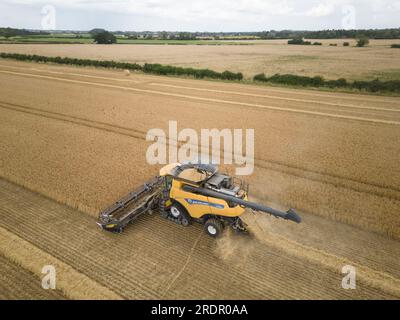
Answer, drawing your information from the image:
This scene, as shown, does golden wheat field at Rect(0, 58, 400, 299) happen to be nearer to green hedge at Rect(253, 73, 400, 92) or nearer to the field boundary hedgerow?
green hedge at Rect(253, 73, 400, 92)

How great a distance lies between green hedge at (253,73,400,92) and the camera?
3170 centimetres

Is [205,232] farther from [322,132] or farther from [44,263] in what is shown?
[322,132]

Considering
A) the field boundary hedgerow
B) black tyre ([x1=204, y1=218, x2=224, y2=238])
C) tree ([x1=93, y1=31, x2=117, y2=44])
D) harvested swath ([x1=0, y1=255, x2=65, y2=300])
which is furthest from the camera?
tree ([x1=93, y1=31, x2=117, y2=44])

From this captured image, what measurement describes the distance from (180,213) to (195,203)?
1.00 meters

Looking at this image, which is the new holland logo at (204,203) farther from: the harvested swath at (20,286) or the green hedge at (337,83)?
the green hedge at (337,83)

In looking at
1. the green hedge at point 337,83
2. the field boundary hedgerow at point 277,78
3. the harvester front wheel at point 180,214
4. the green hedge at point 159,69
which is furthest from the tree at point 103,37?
the harvester front wheel at point 180,214

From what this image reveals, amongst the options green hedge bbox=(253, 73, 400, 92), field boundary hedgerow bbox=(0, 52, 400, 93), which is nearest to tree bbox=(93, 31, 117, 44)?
field boundary hedgerow bbox=(0, 52, 400, 93)

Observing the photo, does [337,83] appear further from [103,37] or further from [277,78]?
[103,37]

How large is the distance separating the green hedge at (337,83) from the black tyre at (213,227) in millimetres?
30033

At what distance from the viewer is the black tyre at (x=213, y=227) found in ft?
32.4

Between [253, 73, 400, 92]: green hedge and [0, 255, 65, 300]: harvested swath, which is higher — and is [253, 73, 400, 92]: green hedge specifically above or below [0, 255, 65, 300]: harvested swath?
above

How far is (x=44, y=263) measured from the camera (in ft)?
30.1

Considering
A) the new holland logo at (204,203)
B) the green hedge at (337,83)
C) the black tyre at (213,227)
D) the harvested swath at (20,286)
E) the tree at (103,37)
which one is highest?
the tree at (103,37)

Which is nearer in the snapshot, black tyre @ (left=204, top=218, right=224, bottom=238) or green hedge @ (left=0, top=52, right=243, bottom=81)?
black tyre @ (left=204, top=218, right=224, bottom=238)
